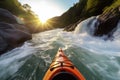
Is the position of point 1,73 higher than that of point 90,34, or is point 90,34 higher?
point 90,34

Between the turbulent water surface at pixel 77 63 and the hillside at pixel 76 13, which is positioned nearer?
the turbulent water surface at pixel 77 63

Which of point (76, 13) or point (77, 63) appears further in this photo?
point (76, 13)

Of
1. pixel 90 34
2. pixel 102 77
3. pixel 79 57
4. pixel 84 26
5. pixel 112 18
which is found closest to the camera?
pixel 102 77

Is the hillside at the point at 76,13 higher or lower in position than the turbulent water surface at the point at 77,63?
higher

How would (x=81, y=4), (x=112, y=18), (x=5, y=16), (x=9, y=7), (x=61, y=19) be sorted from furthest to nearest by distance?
(x=61, y=19)
(x=81, y=4)
(x=9, y=7)
(x=5, y=16)
(x=112, y=18)

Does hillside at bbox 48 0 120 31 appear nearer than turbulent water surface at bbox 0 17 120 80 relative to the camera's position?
No

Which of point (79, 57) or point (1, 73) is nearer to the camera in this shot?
point (1, 73)

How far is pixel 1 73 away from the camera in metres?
10.1

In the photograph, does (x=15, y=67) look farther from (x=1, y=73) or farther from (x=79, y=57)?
(x=79, y=57)

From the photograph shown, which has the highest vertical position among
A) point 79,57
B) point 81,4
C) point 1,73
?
point 81,4

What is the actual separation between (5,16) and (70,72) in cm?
1994

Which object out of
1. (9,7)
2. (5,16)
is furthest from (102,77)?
(9,7)

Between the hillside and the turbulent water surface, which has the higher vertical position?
the hillside

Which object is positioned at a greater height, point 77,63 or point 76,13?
point 76,13
